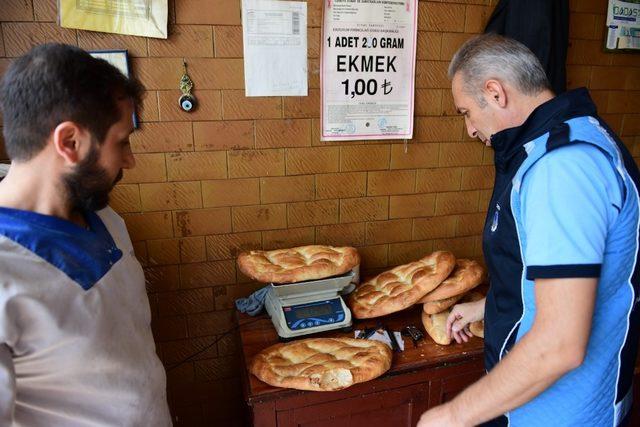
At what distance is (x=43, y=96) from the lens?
92 centimetres

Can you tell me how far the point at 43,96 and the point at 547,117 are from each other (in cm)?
117

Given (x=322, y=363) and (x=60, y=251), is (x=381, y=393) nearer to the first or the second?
(x=322, y=363)

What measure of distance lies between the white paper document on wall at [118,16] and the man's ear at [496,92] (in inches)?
50.9

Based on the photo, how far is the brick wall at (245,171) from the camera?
1.83 m

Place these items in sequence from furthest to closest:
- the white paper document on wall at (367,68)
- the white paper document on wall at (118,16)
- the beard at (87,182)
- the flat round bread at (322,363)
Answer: the white paper document on wall at (367,68) < the white paper document on wall at (118,16) < the flat round bread at (322,363) < the beard at (87,182)

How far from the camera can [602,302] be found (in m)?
1.09

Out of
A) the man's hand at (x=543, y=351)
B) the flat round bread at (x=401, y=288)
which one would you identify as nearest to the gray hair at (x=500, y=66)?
the man's hand at (x=543, y=351)

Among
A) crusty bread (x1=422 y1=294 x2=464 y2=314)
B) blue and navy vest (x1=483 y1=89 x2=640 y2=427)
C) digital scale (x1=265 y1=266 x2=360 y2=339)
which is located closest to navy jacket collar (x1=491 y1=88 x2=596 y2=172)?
blue and navy vest (x1=483 y1=89 x2=640 y2=427)

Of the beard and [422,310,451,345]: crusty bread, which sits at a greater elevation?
the beard

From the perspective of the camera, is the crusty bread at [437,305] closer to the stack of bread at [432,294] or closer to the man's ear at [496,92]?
the stack of bread at [432,294]

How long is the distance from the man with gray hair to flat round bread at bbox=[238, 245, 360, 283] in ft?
2.25

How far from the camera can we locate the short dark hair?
922mm

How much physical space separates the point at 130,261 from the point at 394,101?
141cm

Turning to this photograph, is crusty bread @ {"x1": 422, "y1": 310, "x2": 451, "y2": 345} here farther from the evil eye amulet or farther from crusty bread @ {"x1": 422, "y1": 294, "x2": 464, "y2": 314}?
the evil eye amulet
